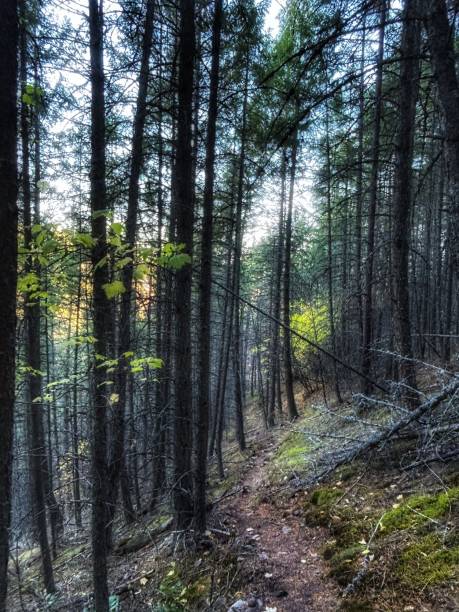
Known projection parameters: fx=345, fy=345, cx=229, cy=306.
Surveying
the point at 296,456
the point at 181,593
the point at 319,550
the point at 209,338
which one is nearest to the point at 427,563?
the point at 319,550

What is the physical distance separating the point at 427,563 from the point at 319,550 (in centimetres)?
147

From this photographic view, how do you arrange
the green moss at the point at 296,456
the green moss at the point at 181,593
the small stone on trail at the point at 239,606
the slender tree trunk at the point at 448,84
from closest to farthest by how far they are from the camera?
the small stone on trail at the point at 239,606, the slender tree trunk at the point at 448,84, the green moss at the point at 181,593, the green moss at the point at 296,456

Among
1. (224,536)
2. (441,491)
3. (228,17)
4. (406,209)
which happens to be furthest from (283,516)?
(228,17)

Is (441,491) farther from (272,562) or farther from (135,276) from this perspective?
(135,276)

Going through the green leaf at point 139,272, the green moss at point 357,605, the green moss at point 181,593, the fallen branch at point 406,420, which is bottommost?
the green moss at point 181,593

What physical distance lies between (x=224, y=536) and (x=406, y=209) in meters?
5.66

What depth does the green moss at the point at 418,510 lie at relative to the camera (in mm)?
3121

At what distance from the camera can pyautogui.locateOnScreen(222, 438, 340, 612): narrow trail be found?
330 cm

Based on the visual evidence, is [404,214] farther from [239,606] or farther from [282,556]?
[239,606]

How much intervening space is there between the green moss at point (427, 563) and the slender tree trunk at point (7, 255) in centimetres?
288

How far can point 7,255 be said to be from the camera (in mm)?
2080

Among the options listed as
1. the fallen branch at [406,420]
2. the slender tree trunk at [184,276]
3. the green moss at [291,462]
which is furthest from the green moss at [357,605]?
the green moss at [291,462]

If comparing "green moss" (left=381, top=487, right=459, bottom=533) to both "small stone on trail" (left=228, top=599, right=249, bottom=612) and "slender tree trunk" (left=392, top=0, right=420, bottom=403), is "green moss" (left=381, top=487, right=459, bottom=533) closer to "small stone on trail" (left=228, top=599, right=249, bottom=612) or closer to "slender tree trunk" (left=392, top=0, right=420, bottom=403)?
"small stone on trail" (left=228, top=599, right=249, bottom=612)

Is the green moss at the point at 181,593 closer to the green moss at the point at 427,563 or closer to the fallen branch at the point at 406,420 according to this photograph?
the fallen branch at the point at 406,420
